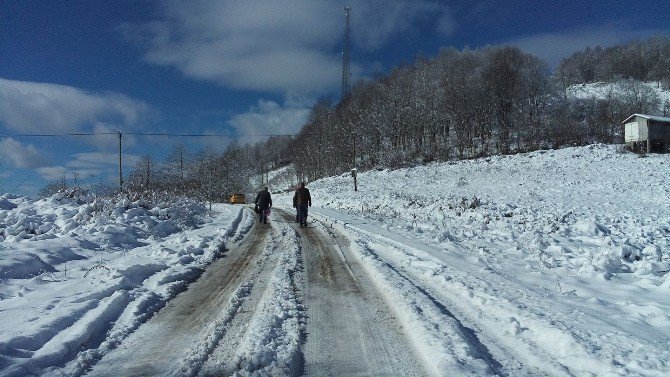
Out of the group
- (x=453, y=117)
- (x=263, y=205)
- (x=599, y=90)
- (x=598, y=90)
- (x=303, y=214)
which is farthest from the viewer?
(x=598, y=90)

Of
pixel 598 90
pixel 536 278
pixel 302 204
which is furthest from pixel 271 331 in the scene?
pixel 598 90

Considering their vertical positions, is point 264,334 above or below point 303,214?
below

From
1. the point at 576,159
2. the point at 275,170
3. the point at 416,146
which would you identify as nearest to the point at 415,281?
the point at 576,159

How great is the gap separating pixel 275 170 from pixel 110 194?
117m

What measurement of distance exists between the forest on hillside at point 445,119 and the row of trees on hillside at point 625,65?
78.3ft

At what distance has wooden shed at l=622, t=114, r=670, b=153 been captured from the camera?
47375 mm

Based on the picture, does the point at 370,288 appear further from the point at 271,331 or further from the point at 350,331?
Answer: the point at 271,331

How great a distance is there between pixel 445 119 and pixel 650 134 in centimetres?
2884

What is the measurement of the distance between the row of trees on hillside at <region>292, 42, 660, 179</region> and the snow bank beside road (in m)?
49.3

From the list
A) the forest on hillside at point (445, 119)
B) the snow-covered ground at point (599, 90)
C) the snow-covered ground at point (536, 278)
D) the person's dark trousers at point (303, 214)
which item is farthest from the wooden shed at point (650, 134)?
the person's dark trousers at point (303, 214)

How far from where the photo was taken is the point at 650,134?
1868 inches

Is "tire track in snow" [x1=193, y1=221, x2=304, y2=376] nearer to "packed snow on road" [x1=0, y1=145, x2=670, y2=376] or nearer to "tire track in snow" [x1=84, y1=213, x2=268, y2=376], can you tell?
"packed snow on road" [x1=0, y1=145, x2=670, y2=376]

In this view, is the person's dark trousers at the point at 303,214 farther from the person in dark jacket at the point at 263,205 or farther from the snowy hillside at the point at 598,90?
the snowy hillside at the point at 598,90

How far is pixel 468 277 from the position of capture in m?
7.46
